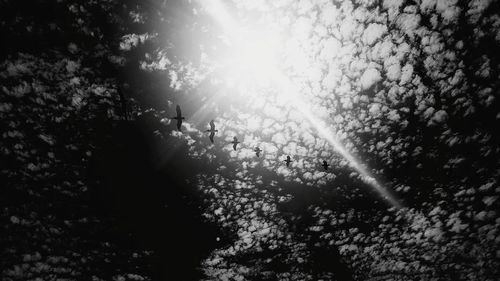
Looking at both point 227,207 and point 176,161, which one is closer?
point 176,161

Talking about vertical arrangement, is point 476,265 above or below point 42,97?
above

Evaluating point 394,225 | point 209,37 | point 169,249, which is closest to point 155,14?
point 209,37

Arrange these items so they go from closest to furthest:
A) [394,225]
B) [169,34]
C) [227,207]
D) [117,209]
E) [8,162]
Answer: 1. [169,34]
2. [8,162]
3. [117,209]
4. [227,207]
5. [394,225]

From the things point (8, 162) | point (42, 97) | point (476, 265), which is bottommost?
point (8, 162)

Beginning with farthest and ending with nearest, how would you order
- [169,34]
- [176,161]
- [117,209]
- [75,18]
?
[117,209] → [176,161] → [169,34] → [75,18]

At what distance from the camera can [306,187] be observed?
A: 7898mm

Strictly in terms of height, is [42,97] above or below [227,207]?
below

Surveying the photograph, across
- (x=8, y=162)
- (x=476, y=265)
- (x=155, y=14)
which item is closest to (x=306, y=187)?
(x=155, y=14)

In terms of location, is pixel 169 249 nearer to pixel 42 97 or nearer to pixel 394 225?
pixel 42 97

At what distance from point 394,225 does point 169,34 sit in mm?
9399

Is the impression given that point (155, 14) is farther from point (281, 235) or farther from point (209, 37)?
point (281, 235)

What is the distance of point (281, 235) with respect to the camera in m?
9.86

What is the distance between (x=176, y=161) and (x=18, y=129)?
303 cm

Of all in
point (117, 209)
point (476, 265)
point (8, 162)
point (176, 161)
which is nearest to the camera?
point (8, 162)
